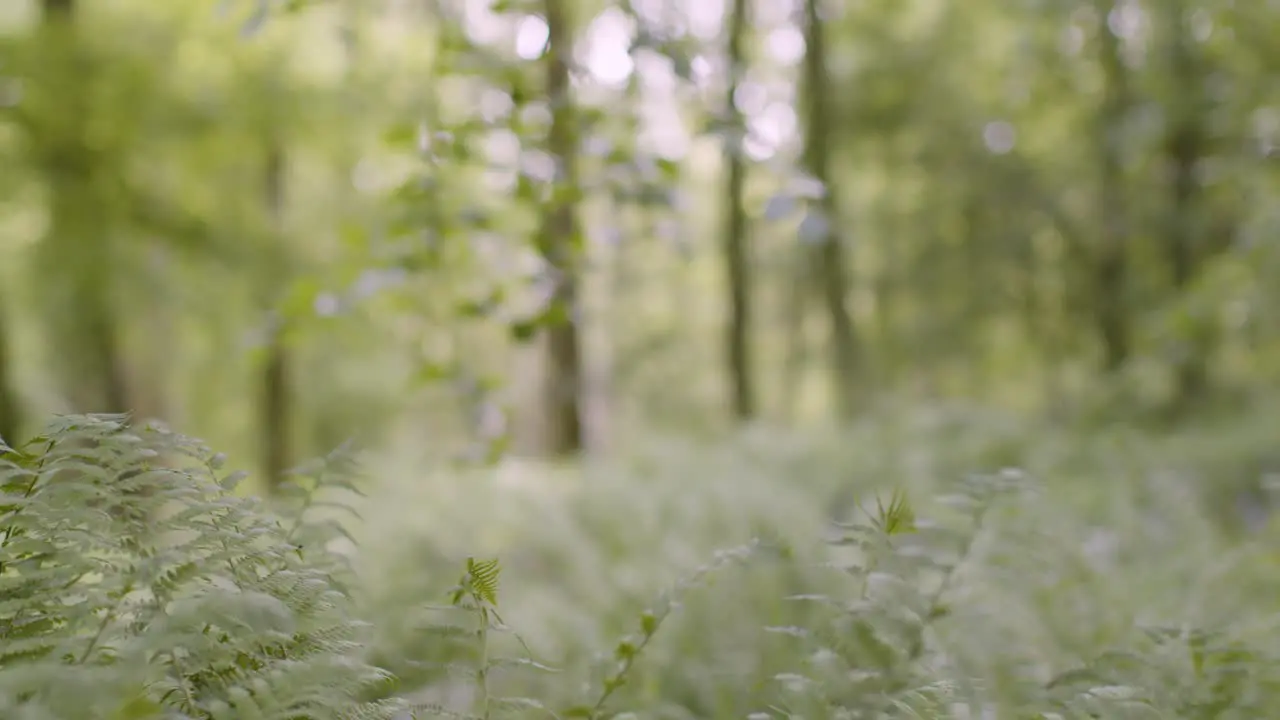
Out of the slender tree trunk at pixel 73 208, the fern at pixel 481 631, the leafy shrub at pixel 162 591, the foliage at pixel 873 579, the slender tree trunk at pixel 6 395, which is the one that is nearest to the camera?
the leafy shrub at pixel 162 591

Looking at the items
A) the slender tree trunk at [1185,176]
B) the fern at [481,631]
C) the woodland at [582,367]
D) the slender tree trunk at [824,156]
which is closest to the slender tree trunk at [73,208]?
the woodland at [582,367]

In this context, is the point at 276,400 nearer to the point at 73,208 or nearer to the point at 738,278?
the point at 73,208

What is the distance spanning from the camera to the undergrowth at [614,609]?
1.62 m

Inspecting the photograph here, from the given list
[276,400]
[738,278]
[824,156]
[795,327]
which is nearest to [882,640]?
[824,156]

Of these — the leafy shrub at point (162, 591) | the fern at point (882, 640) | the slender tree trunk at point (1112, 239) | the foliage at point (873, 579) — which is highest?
the slender tree trunk at point (1112, 239)

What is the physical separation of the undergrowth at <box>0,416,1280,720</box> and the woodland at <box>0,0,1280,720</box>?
0.8 inches

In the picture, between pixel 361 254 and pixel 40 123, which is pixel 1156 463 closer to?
pixel 361 254

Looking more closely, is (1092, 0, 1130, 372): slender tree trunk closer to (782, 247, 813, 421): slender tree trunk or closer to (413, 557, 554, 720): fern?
(782, 247, 813, 421): slender tree trunk

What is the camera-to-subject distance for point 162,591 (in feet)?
4.91

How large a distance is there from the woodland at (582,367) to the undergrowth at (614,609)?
0.02m

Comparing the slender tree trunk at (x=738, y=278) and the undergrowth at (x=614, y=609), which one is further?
the slender tree trunk at (x=738, y=278)

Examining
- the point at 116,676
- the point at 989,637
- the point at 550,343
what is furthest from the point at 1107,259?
the point at 116,676

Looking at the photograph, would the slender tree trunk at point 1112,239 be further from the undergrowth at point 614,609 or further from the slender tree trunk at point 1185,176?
the undergrowth at point 614,609

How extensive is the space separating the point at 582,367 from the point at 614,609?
7109mm
